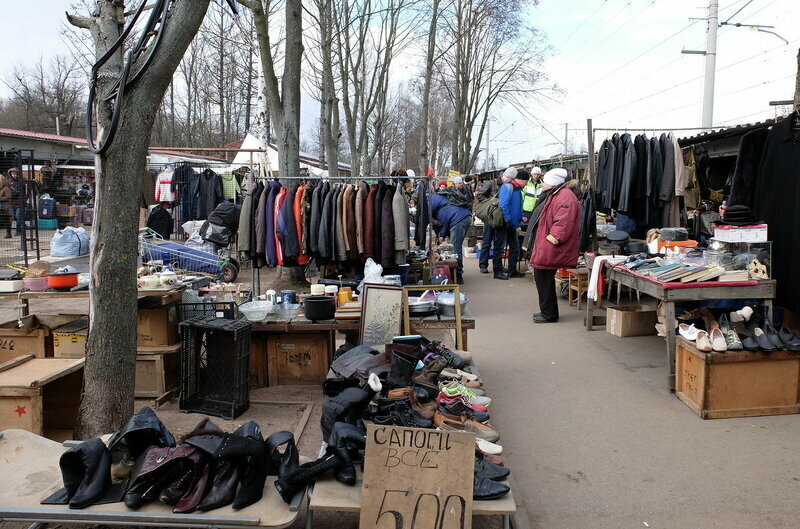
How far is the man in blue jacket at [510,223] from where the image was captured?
1160cm

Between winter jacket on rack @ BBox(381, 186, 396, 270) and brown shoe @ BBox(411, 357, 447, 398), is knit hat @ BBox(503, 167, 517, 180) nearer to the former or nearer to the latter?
winter jacket on rack @ BBox(381, 186, 396, 270)

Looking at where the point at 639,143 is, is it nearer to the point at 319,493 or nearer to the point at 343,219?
the point at 343,219

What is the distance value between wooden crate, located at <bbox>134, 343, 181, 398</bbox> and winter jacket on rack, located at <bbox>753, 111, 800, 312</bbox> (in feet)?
19.0

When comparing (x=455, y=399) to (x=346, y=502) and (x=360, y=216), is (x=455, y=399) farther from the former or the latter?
(x=360, y=216)

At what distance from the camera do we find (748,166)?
6406 millimetres

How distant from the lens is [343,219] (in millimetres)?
7875

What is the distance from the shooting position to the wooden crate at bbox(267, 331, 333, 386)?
18.9 ft

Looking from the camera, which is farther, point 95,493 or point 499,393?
point 499,393

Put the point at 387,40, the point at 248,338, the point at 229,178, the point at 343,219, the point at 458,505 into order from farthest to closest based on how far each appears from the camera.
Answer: the point at 387,40, the point at 229,178, the point at 343,219, the point at 248,338, the point at 458,505

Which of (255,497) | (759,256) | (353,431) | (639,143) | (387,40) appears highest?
(387,40)

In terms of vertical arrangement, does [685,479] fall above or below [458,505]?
below

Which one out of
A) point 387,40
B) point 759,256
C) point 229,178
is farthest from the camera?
point 387,40

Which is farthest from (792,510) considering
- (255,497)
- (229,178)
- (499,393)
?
(229,178)

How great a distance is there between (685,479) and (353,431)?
226cm
